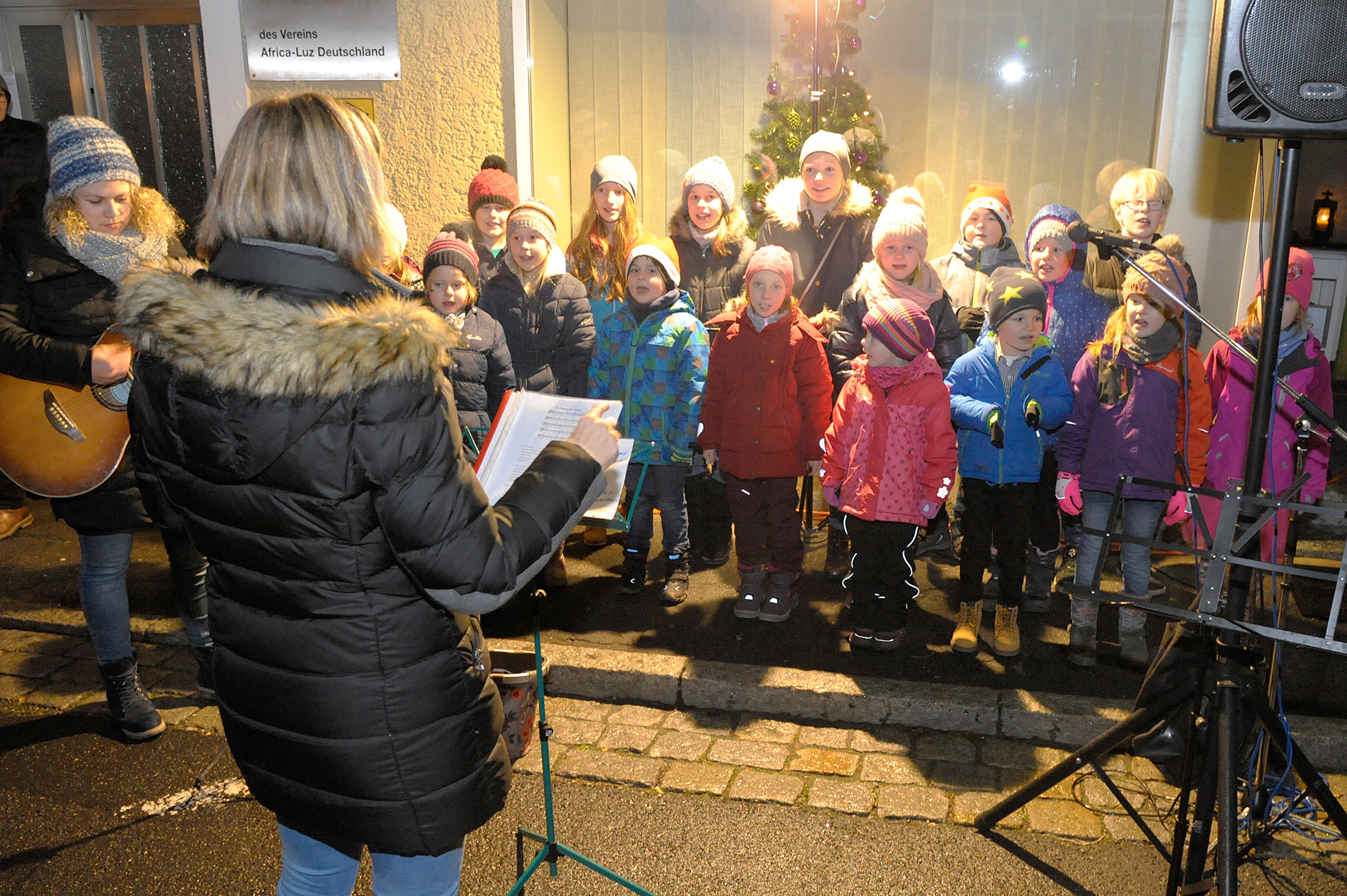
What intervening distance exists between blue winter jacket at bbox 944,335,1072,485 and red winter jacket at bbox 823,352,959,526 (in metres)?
0.14

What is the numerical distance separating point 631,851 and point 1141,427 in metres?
2.87

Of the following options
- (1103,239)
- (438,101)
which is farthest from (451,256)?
(1103,239)

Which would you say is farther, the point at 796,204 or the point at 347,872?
the point at 796,204

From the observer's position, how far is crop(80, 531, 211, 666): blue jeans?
143 inches

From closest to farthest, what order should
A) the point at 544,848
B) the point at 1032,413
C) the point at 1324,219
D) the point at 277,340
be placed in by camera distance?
the point at 277,340 → the point at 544,848 → the point at 1032,413 → the point at 1324,219

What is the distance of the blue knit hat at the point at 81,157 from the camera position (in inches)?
134

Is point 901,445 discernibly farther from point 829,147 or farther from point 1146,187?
point 1146,187

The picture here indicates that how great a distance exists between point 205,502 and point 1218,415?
4466 mm

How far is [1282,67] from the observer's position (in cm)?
231

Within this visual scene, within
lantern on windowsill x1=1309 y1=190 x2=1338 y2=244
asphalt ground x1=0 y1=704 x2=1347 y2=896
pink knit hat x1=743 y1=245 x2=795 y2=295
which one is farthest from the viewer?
lantern on windowsill x1=1309 y1=190 x2=1338 y2=244

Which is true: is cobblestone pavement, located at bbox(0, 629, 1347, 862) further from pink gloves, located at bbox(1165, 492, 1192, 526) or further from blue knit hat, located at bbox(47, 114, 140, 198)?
blue knit hat, located at bbox(47, 114, 140, 198)

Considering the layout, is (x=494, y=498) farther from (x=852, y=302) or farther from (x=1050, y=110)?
(x=1050, y=110)

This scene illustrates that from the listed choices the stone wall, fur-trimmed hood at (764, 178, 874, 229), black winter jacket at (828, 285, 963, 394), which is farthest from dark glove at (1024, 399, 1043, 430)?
the stone wall

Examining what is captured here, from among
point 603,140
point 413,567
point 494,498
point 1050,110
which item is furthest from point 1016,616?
point 603,140
